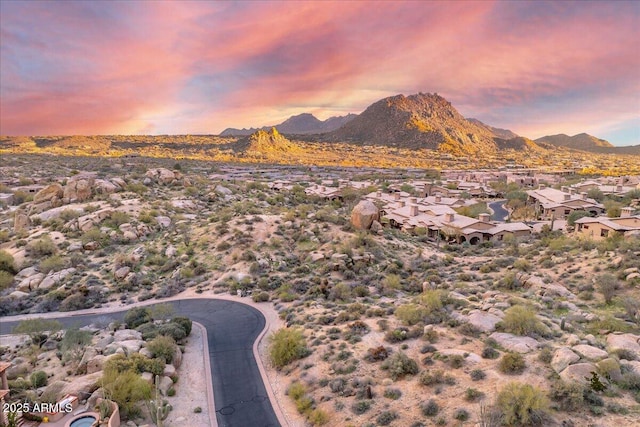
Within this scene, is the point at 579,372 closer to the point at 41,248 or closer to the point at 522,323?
the point at 522,323

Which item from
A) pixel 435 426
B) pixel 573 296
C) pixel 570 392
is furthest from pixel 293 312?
pixel 573 296

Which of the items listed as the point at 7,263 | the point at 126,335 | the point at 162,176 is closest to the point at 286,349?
the point at 126,335

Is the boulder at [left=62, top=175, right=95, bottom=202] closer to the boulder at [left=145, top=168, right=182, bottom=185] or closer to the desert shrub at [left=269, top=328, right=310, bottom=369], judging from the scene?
the boulder at [left=145, top=168, right=182, bottom=185]

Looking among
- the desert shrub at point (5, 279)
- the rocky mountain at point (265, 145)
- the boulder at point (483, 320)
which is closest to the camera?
the boulder at point (483, 320)

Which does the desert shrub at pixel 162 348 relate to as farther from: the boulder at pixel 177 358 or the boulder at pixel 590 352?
the boulder at pixel 590 352

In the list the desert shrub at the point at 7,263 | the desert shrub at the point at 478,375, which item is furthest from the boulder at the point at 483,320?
the desert shrub at the point at 7,263

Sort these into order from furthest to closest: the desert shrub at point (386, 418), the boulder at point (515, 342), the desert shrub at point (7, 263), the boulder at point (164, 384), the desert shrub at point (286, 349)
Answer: the desert shrub at point (7, 263) < the desert shrub at point (286, 349) < the boulder at point (164, 384) < the boulder at point (515, 342) < the desert shrub at point (386, 418)
